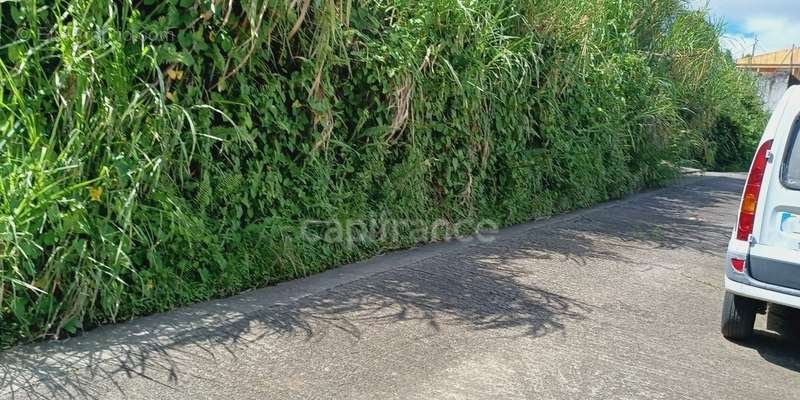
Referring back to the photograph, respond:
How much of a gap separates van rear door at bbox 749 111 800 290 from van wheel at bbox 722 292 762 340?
34 centimetres

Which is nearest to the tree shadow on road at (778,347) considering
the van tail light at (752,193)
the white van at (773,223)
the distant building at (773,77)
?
the white van at (773,223)

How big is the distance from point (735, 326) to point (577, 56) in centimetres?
470

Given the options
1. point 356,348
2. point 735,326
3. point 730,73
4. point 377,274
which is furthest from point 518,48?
point 730,73

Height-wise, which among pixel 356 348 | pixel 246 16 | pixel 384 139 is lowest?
pixel 356 348

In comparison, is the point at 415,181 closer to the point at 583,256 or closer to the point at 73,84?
the point at 583,256

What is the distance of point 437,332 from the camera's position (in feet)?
14.8

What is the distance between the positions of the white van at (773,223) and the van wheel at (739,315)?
0.10m

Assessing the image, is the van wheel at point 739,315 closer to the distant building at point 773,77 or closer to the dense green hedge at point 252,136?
the dense green hedge at point 252,136

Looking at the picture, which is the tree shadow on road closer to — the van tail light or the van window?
the van tail light

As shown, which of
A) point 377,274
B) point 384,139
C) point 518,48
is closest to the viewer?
point 377,274

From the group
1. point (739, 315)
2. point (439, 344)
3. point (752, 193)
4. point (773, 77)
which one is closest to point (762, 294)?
point (739, 315)

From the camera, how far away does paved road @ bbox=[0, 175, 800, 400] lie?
358cm

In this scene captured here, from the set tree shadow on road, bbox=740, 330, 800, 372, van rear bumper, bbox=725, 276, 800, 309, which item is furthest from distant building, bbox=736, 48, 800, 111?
van rear bumper, bbox=725, 276, 800, 309

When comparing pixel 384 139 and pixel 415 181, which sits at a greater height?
pixel 384 139
